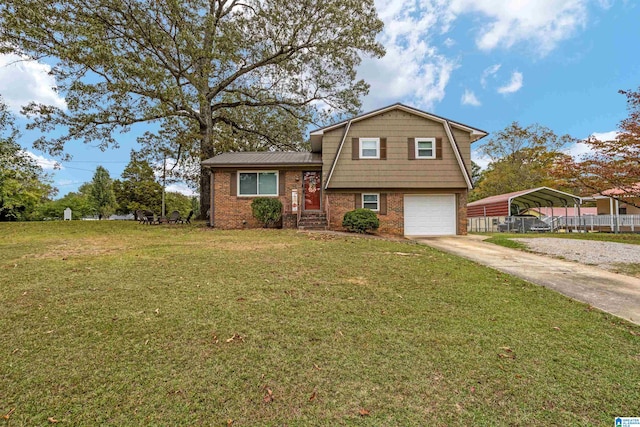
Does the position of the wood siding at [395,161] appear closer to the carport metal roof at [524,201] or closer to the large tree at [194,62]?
the large tree at [194,62]

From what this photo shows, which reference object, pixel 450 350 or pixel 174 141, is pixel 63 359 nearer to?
pixel 450 350

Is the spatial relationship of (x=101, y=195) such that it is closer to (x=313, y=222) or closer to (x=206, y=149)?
(x=206, y=149)

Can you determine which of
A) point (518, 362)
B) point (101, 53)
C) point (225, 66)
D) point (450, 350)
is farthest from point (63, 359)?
point (225, 66)

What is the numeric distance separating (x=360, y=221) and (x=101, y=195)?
149 ft

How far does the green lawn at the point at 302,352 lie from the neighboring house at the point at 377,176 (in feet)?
29.2

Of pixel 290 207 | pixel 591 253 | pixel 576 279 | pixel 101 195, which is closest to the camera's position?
pixel 576 279

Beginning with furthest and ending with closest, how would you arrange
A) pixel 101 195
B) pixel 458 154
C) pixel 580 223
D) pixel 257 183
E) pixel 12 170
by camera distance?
pixel 101 195 < pixel 580 223 < pixel 12 170 < pixel 257 183 < pixel 458 154

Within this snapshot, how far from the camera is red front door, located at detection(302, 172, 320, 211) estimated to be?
15039mm

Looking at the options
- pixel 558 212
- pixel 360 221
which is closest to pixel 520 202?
pixel 558 212

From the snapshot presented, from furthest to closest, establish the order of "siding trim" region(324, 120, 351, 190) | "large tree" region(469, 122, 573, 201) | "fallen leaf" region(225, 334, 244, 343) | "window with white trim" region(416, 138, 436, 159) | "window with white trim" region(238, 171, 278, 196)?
"large tree" region(469, 122, 573, 201) → "window with white trim" region(238, 171, 278, 196) → "window with white trim" region(416, 138, 436, 159) → "siding trim" region(324, 120, 351, 190) → "fallen leaf" region(225, 334, 244, 343)

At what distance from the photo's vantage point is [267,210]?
1352 cm

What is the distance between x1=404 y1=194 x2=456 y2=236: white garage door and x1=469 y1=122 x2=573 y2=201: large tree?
71.1ft

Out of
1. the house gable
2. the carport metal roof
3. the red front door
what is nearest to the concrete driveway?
the house gable

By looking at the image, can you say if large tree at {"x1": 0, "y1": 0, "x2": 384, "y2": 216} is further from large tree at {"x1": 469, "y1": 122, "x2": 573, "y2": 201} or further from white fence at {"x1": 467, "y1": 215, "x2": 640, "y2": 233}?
large tree at {"x1": 469, "y1": 122, "x2": 573, "y2": 201}
